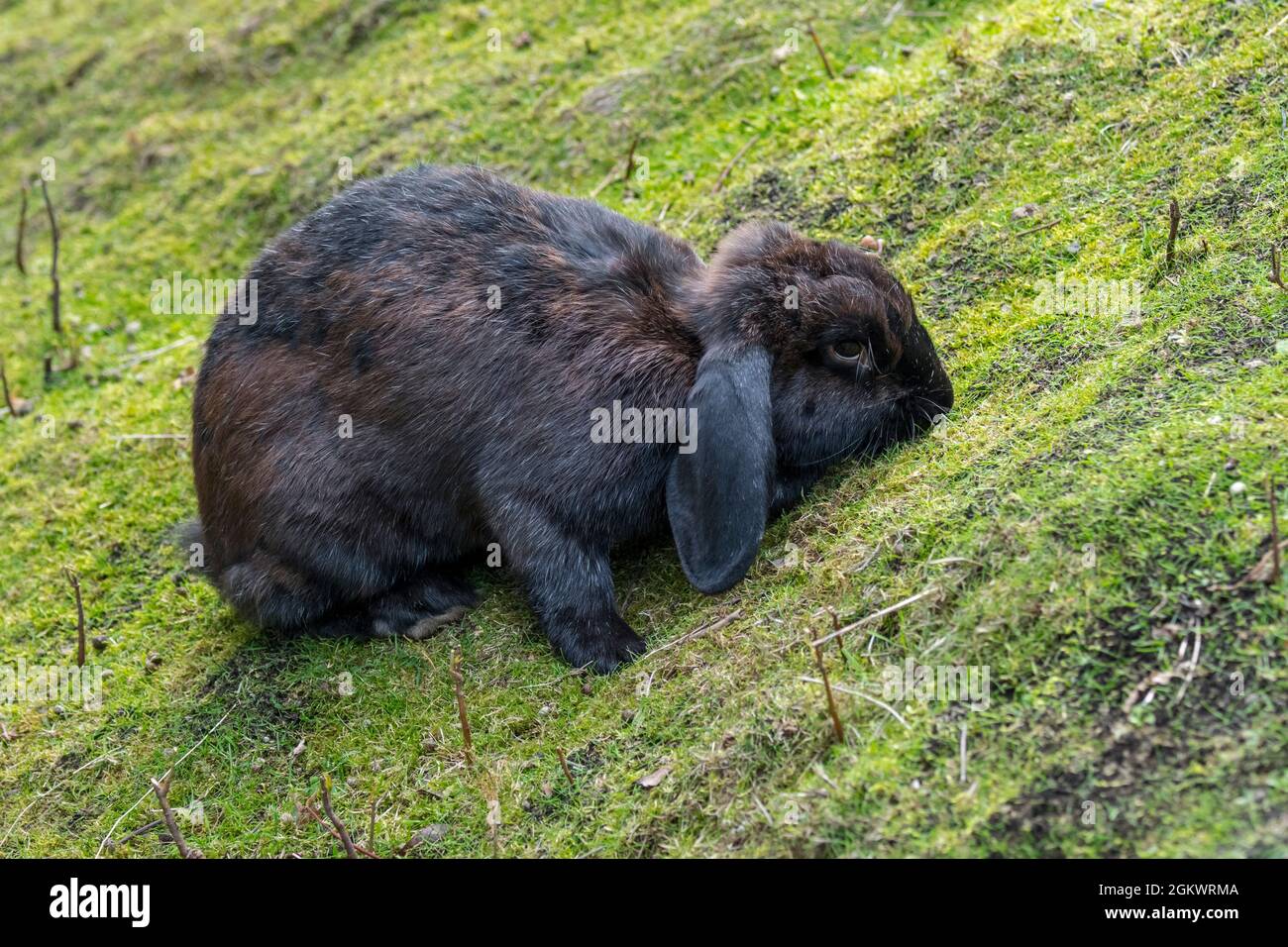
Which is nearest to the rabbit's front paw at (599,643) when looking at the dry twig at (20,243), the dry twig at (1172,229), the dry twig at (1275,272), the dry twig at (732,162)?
the dry twig at (1172,229)

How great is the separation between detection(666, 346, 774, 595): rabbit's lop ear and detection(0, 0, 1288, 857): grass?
0.86 ft

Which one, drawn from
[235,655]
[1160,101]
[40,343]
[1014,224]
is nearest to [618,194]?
[1014,224]

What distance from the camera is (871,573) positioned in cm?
494

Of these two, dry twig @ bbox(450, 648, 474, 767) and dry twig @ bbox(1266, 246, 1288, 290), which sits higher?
dry twig @ bbox(1266, 246, 1288, 290)

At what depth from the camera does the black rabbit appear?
18.1 ft

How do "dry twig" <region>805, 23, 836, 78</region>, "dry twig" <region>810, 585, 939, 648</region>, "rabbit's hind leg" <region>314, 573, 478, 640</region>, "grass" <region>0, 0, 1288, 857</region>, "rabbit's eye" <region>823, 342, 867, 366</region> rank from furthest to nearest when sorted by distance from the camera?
"dry twig" <region>805, 23, 836, 78</region> → "rabbit's hind leg" <region>314, 573, 478, 640</region> → "rabbit's eye" <region>823, 342, 867, 366</region> → "dry twig" <region>810, 585, 939, 648</region> → "grass" <region>0, 0, 1288, 857</region>

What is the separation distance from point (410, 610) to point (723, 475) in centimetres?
170

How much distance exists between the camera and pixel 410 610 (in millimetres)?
5953

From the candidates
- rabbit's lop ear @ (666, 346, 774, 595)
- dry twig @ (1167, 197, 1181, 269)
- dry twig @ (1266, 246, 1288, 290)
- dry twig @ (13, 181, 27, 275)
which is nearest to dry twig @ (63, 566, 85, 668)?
rabbit's lop ear @ (666, 346, 774, 595)

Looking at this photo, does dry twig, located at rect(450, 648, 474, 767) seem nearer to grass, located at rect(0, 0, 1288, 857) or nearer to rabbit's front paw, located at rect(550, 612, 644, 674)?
grass, located at rect(0, 0, 1288, 857)

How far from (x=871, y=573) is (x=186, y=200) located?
6800 millimetres

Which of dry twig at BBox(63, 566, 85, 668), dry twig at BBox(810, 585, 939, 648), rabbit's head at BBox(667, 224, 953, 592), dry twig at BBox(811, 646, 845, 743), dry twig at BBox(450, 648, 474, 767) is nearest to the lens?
dry twig at BBox(811, 646, 845, 743)

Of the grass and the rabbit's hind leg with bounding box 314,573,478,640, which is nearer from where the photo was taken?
the grass
